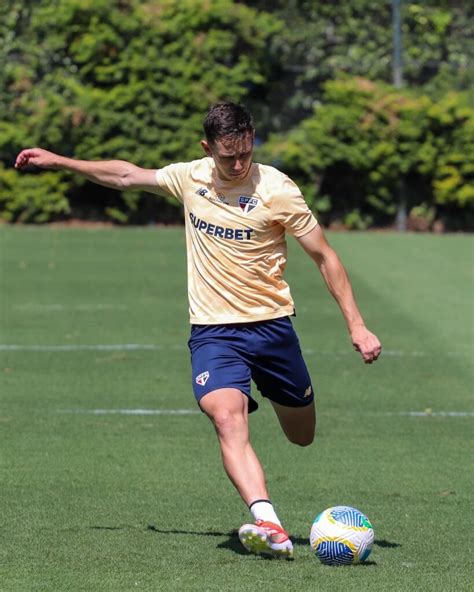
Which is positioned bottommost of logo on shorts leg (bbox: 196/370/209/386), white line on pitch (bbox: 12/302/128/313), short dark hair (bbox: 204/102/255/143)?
white line on pitch (bbox: 12/302/128/313)

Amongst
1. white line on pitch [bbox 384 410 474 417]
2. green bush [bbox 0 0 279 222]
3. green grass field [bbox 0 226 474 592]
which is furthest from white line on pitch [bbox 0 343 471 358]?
green bush [bbox 0 0 279 222]

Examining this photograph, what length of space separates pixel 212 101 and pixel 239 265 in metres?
22.5

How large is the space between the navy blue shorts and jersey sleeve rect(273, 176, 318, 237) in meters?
0.51

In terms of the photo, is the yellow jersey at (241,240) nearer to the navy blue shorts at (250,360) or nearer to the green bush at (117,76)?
the navy blue shorts at (250,360)

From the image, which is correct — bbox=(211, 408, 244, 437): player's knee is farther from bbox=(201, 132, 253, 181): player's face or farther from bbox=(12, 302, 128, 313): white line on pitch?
bbox=(12, 302, 128, 313): white line on pitch

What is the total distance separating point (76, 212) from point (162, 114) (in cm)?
293

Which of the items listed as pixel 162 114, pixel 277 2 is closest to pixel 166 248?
pixel 162 114

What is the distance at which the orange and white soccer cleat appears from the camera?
604cm

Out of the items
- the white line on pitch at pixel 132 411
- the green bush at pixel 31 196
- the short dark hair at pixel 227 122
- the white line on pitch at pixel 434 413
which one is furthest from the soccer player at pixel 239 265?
the green bush at pixel 31 196

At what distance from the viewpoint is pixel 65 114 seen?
1118 inches

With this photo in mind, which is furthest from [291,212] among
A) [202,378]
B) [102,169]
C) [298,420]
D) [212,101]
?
[212,101]

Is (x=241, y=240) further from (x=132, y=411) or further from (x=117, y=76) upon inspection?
(x=117, y=76)

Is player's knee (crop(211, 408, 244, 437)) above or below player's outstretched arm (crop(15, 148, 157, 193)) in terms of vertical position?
below

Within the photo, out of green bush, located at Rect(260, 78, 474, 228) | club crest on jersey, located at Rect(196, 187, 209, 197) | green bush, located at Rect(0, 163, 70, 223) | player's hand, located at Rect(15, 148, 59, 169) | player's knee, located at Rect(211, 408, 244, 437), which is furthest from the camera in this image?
green bush, located at Rect(260, 78, 474, 228)
